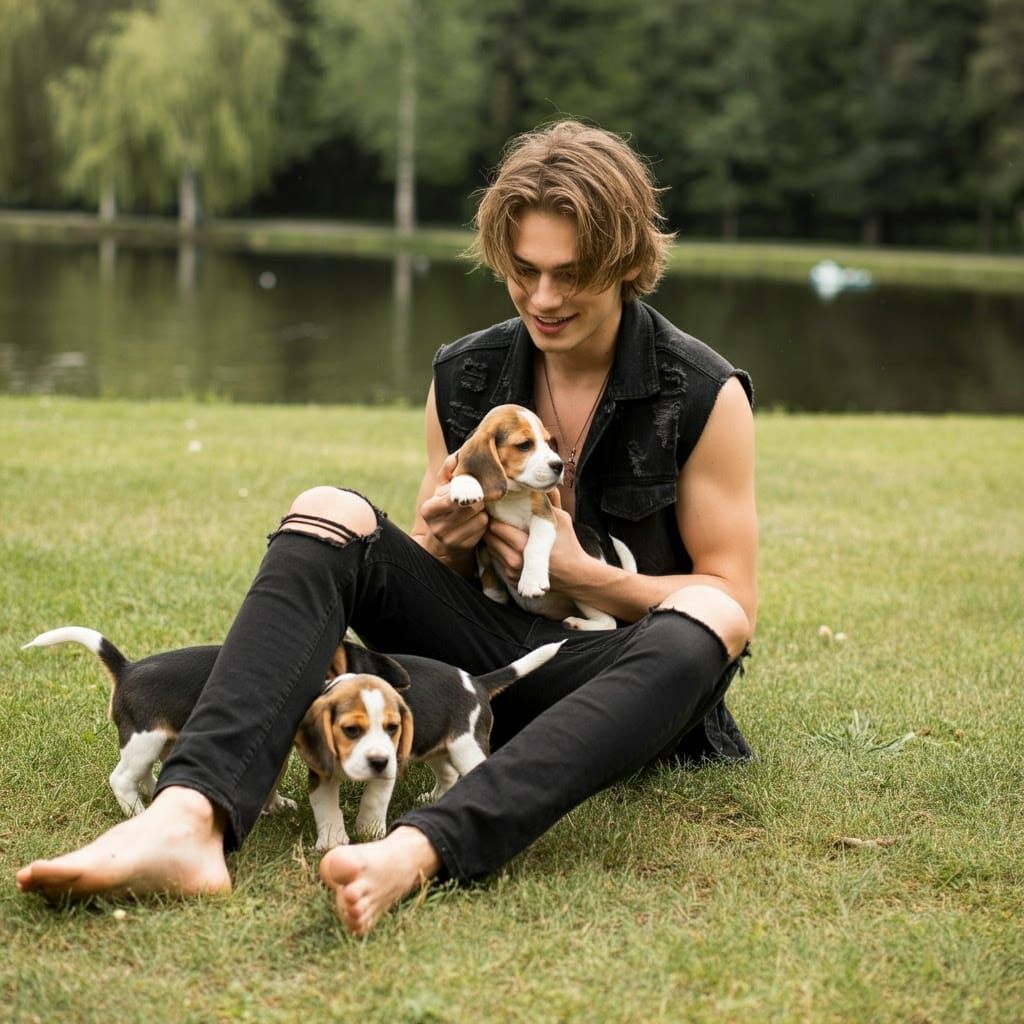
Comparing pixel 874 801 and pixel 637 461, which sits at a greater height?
pixel 637 461

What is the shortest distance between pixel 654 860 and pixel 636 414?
43.5 inches

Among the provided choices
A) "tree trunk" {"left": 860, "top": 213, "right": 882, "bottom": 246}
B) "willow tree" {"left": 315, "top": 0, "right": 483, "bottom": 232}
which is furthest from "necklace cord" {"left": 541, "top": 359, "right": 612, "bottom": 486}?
"tree trunk" {"left": 860, "top": 213, "right": 882, "bottom": 246}

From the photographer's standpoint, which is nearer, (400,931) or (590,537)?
(400,931)

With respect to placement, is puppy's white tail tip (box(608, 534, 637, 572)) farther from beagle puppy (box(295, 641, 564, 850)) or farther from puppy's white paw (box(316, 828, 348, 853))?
puppy's white paw (box(316, 828, 348, 853))

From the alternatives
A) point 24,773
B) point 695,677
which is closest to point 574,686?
point 695,677

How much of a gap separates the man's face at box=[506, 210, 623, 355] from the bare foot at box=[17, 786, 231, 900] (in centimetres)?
139

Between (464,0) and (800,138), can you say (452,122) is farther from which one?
(800,138)

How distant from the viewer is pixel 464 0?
5194 cm

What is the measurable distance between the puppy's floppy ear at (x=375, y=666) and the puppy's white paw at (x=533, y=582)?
45cm

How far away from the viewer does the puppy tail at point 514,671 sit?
10.5 feet

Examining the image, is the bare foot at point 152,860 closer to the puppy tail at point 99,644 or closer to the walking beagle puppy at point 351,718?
the walking beagle puppy at point 351,718

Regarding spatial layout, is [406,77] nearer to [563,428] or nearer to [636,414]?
[563,428]

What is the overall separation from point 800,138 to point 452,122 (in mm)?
13443

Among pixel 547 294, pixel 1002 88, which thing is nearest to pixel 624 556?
pixel 547 294
